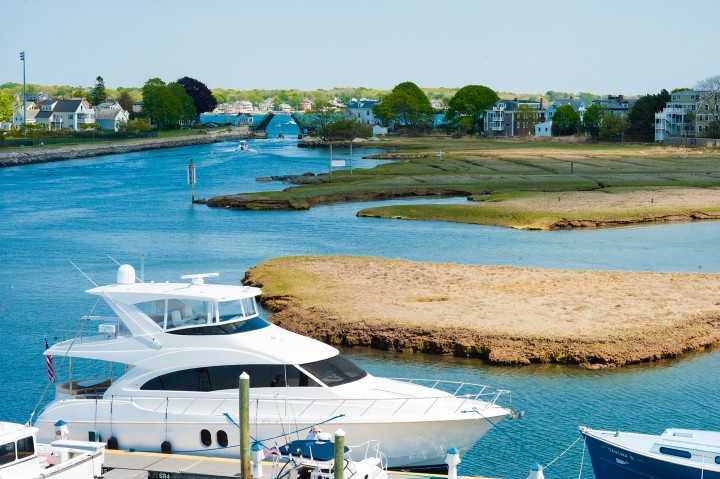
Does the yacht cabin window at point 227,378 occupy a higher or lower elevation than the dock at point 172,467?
higher

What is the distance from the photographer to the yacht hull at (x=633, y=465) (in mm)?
21344

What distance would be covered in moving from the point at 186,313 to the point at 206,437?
3416 millimetres

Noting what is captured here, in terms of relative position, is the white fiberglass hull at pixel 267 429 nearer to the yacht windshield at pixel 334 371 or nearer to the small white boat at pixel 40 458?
the yacht windshield at pixel 334 371

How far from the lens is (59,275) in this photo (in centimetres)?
5834

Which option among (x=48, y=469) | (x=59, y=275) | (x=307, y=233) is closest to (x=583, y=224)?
(x=307, y=233)

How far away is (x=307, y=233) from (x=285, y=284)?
27.1 meters

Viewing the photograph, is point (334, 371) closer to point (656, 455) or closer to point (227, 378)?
point (227, 378)

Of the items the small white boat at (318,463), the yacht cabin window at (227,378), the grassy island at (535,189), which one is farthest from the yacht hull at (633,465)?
the grassy island at (535,189)

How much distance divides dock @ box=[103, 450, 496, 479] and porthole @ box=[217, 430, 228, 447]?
494mm

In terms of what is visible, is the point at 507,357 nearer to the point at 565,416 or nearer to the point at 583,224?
the point at 565,416

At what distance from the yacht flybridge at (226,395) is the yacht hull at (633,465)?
95.9 inches

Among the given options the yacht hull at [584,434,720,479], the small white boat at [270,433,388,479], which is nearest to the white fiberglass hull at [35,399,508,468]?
the small white boat at [270,433,388,479]

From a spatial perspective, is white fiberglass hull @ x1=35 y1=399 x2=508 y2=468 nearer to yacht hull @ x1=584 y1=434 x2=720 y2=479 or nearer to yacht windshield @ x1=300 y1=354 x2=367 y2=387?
yacht windshield @ x1=300 y1=354 x2=367 y2=387

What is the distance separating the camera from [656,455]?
21.8 metres
